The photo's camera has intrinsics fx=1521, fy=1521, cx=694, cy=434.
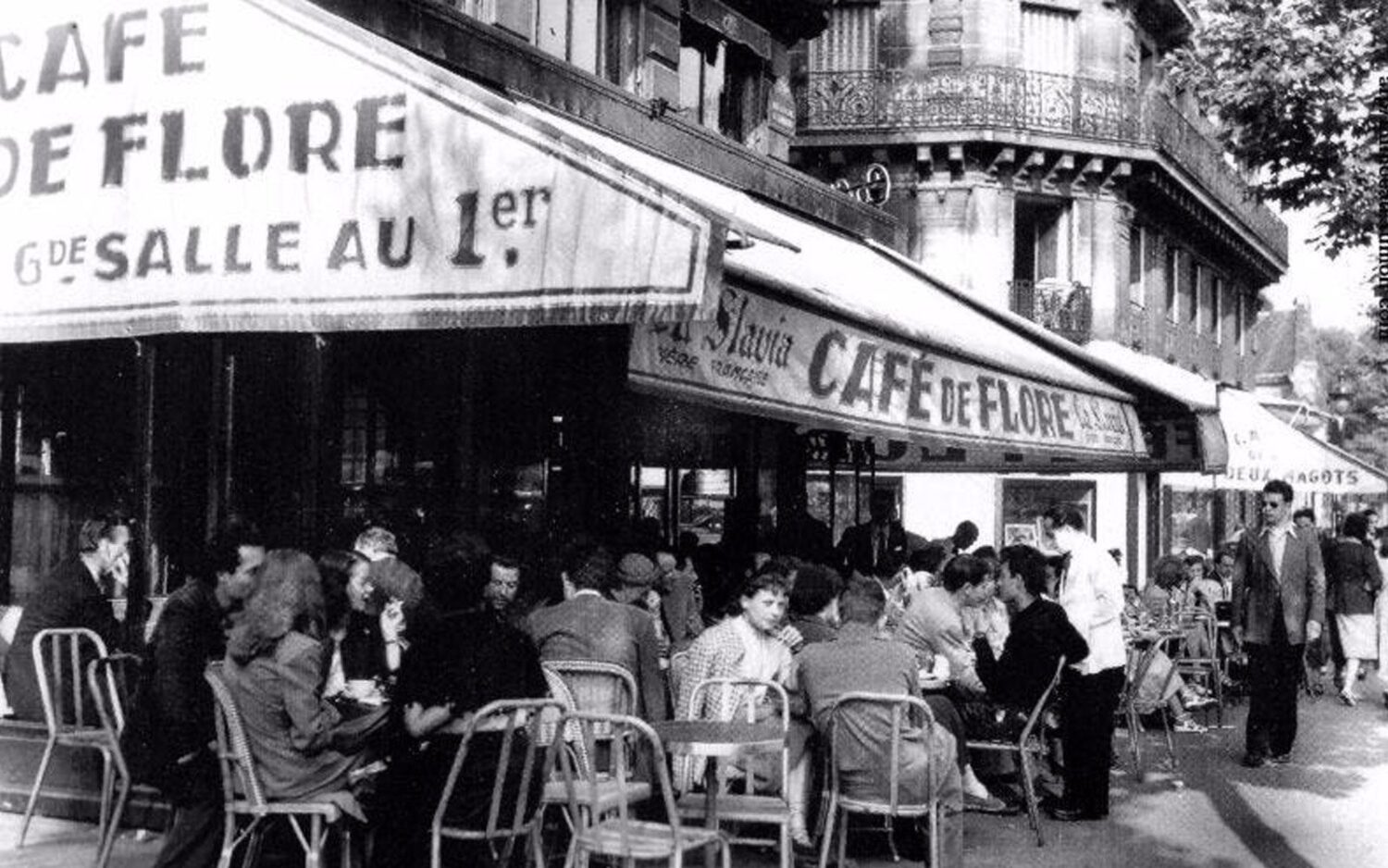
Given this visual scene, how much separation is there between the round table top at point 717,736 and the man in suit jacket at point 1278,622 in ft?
19.4

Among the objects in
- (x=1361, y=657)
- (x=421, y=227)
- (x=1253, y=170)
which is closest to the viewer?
(x=421, y=227)

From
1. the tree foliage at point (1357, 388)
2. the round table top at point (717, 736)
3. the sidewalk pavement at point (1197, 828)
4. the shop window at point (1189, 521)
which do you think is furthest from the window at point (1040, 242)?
the tree foliage at point (1357, 388)

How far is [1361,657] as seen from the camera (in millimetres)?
15766

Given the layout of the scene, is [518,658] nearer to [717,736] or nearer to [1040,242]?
[717,736]

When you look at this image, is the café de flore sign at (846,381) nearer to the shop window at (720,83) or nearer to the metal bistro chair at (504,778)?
the metal bistro chair at (504,778)

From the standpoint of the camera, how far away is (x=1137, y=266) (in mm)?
26953

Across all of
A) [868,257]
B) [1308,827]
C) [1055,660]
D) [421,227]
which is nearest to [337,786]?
[421,227]

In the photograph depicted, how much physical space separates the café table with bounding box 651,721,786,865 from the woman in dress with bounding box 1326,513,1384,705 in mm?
11463

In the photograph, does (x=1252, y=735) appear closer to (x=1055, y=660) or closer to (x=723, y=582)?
(x=1055, y=660)

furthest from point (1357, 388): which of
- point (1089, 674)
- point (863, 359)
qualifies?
point (863, 359)

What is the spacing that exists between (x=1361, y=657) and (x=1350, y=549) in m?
1.12

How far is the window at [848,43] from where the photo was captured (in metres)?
25.0

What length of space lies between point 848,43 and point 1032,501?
26.6 ft

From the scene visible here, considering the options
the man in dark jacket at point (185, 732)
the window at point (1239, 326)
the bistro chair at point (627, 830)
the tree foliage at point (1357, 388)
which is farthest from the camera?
the tree foliage at point (1357, 388)
